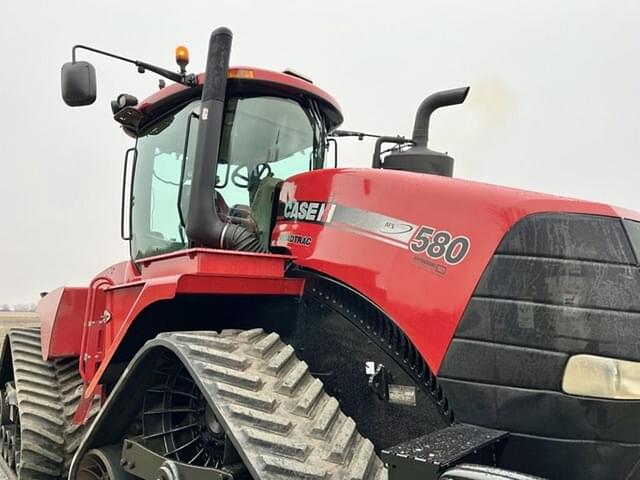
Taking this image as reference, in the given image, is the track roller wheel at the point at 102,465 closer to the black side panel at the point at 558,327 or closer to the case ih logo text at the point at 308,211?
the case ih logo text at the point at 308,211

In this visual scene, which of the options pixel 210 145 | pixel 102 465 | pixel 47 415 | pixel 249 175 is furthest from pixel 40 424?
pixel 210 145

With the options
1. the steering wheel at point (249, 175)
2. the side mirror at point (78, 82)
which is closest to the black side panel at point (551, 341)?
the steering wheel at point (249, 175)

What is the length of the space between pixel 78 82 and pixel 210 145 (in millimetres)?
1022

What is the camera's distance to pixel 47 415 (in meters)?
4.30

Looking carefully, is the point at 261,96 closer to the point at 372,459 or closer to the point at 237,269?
the point at 237,269

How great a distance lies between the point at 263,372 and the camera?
235 centimetres

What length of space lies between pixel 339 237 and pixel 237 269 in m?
0.47

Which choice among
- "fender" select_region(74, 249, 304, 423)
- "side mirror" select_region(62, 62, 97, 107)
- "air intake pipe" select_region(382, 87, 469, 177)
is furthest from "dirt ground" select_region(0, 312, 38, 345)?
"air intake pipe" select_region(382, 87, 469, 177)

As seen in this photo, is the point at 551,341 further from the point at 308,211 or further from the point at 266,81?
the point at 266,81

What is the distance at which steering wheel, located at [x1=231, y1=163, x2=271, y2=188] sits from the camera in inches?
132

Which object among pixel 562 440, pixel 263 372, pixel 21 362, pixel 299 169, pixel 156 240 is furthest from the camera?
pixel 21 362

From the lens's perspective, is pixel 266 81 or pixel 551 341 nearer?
pixel 551 341

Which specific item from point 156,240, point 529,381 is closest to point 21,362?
point 156,240

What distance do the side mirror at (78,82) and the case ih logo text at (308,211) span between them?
1308 millimetres
